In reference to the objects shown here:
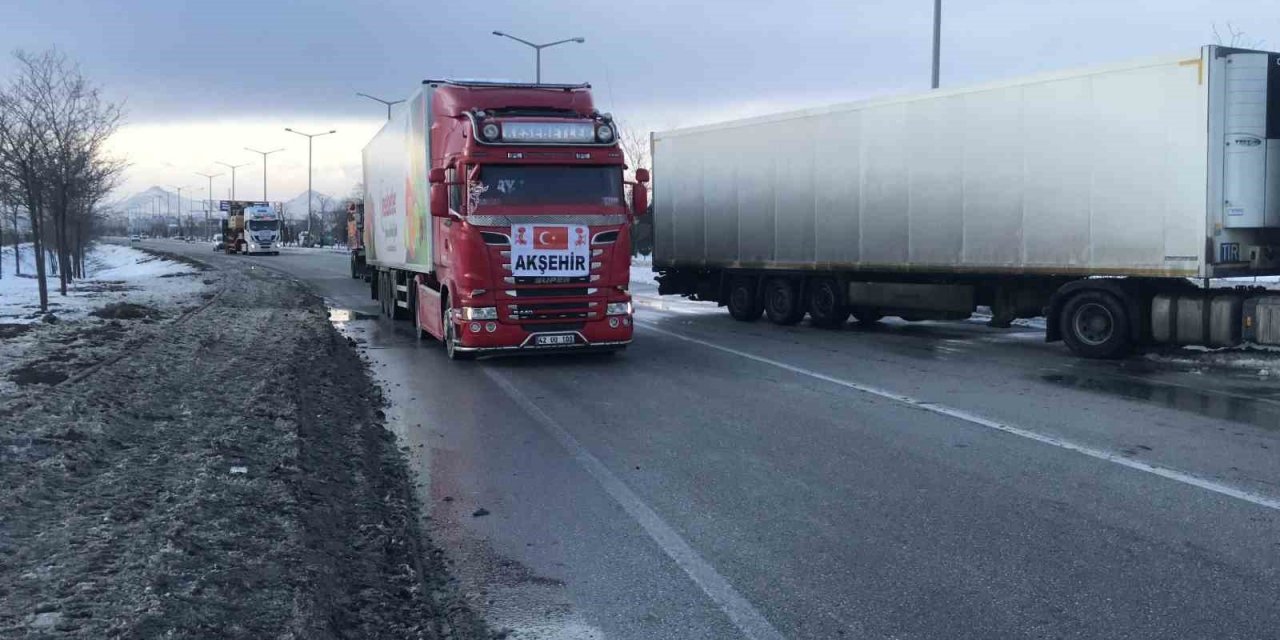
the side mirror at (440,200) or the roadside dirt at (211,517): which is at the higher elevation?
the side mirror at (440,200)

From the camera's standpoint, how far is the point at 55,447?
7562 mm

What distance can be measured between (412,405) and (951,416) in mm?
5317

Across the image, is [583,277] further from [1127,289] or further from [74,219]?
[74,219]

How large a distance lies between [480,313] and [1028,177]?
312 inches

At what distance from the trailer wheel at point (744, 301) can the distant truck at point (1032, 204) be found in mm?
45

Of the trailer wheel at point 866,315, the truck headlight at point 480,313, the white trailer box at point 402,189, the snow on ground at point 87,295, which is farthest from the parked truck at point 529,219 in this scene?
the snow on ground at point 87,295

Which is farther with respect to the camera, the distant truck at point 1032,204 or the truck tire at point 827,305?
the truck tire at point 827,305

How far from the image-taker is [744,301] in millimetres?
21406

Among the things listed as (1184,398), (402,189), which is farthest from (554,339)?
(1184,398)

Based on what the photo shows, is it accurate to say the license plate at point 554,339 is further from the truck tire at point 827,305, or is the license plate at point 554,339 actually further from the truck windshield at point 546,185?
the truck tire at point 827,305

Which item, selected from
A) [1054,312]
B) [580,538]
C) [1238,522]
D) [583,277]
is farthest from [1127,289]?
[580,538]

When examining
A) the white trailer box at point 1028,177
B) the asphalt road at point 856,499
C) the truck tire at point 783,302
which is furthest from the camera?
the truck tire at point 783,302

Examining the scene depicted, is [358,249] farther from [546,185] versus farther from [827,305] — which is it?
[546,185]

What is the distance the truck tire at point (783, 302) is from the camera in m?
20.2
